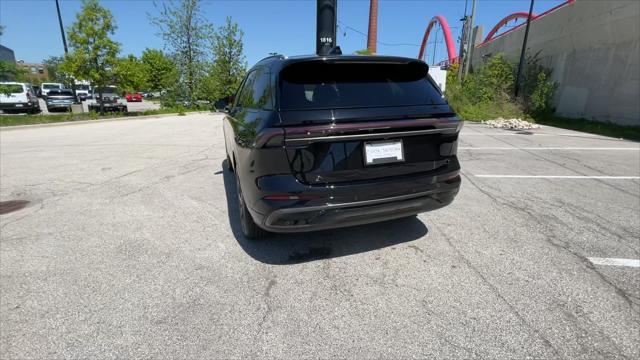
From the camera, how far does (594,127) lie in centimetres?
1296

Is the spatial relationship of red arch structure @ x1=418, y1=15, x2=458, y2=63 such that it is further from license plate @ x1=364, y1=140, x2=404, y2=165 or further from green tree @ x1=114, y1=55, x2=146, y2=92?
license plate @ x1=364, y1=140, x2=404, y2=165

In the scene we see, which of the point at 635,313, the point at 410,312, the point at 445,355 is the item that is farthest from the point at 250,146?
the point at 635,313

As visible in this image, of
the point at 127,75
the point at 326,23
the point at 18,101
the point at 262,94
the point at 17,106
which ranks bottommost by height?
Result: the point at 17,106

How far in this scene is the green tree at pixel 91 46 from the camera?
1694 centimetres

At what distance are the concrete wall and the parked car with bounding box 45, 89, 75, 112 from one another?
29.8 meters

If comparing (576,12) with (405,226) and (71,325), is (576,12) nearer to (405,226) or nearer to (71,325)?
(405,226)

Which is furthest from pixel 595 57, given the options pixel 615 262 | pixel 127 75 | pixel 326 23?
pixel 127 75

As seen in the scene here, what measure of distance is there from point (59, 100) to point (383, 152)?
1075 inches

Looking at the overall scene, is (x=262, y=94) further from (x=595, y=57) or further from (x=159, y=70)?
(x=159, y=70)

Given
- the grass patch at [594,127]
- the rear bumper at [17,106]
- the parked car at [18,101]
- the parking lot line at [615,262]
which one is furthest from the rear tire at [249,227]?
the rear bumper at [17,106]

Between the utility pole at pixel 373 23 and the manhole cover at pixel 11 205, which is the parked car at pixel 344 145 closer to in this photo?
the manhole cover at pixel 11 205

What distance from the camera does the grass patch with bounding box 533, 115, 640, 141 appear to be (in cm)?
1121

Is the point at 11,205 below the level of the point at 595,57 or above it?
below

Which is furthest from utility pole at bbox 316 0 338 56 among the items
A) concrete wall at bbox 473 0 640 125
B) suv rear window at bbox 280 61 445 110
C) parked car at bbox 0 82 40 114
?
parked car at bbox 0 82 40 114
